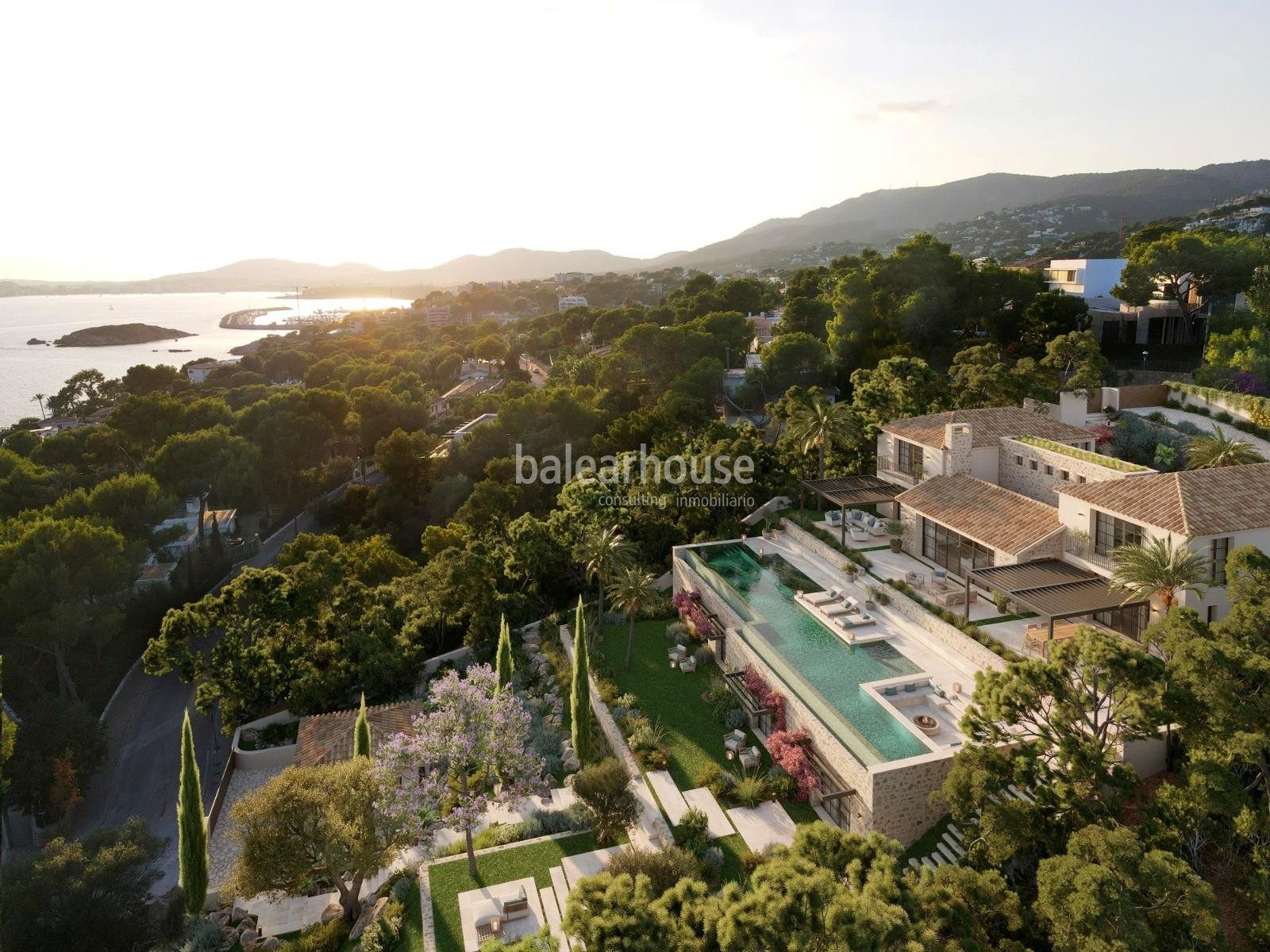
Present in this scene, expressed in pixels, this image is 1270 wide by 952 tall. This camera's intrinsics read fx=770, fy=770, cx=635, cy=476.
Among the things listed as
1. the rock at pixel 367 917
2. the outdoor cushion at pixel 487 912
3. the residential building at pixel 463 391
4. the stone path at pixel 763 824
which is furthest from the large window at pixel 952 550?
the residential building at pixel 463 391

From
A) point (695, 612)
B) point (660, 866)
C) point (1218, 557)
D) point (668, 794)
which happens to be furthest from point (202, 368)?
point (1218, 557)

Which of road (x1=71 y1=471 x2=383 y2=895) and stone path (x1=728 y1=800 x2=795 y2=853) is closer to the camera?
stone path (x1=728 y1=800 x2=795 y2=853)

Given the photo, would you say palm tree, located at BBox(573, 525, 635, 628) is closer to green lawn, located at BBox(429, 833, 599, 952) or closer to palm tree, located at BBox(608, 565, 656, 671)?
palm tree, located at BBox(608, 565, 656, 671)

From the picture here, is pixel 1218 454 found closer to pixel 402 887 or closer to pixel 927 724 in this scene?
pixel 927 724

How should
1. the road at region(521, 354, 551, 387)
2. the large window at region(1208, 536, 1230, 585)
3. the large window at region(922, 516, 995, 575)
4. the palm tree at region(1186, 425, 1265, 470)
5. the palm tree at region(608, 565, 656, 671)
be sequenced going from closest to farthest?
1. the large window at region(1208, 536, 1230, 585)
2. the large window at region(922, 516, 995, 575)
3. the palm tree at region(608, 565, 656, 671)
4. the palm tree at region(1186, 425, 1265, 470)
5. the road at region(521, 354, 551, 387)

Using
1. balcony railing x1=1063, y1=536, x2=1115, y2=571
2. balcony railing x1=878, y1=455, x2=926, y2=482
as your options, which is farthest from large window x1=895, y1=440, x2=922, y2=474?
balcony railing x1=1063, y1=536, x2=1115, y2=571

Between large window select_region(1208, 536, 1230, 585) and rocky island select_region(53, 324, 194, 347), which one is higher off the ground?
rocky island select_region(53, 324, 194, 347)

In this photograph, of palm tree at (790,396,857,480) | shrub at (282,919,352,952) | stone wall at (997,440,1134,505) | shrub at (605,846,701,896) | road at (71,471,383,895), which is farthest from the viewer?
palm tree at (790,396,857,480)

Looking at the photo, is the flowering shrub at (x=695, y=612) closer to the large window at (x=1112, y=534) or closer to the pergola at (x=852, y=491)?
the pergola at (x=852, y=491)
